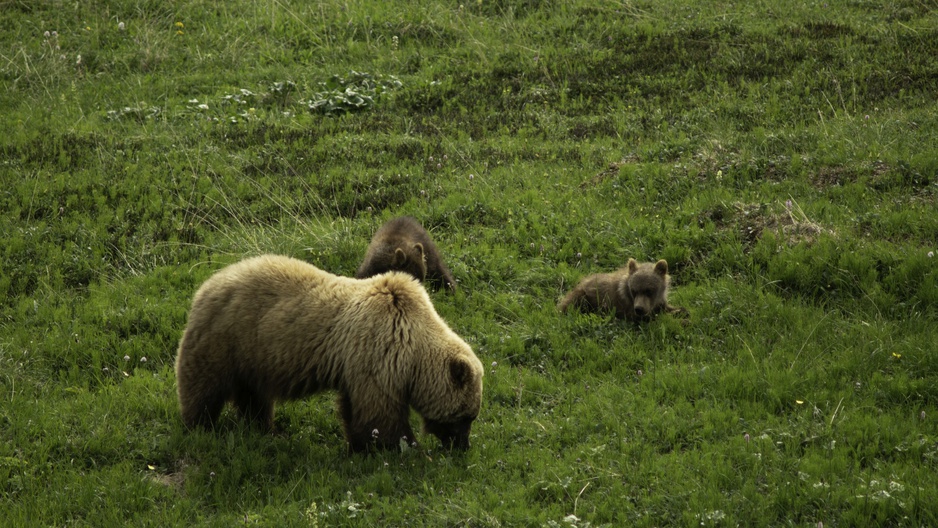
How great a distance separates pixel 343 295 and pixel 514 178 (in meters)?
5.36

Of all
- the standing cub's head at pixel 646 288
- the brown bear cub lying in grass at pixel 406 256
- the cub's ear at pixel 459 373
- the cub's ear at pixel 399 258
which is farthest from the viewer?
the brown bear cub lying in grass at pixel 406 256

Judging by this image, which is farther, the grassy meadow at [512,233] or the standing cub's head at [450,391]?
the standing cub's head at [450,391]

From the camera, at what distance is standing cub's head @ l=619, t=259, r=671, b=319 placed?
8.95m

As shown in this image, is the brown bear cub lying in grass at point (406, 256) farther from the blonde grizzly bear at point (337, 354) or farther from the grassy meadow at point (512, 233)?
the blonde grizzly bear at point (337, 354)

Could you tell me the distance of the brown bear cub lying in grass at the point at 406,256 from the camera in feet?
33.4

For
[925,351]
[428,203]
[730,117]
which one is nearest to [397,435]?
[925,351]

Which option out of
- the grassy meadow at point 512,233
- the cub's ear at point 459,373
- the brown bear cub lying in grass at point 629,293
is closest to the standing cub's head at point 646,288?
the brown bear cub lying in grass at point 629,293

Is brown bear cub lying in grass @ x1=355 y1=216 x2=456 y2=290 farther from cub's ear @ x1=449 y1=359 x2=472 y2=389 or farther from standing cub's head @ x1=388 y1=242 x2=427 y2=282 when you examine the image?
cub's ear @ x1=449 y1=359 x2=472 y2=389

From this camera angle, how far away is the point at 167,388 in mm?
8234

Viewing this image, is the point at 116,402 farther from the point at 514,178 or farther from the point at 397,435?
the point at 514,178

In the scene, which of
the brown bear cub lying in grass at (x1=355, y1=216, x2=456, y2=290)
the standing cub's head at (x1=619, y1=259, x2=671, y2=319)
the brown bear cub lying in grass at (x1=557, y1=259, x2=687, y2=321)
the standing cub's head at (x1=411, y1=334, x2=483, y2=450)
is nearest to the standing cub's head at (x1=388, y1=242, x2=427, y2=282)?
the brown bear cub lying in grass at (x1=355, y1=216, x2=456, y2=290)

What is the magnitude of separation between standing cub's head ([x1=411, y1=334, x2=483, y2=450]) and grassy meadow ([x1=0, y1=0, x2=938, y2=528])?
26 cm

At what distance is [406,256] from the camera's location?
10.1 m

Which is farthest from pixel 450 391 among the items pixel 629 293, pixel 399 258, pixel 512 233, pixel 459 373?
pixel 512 233
